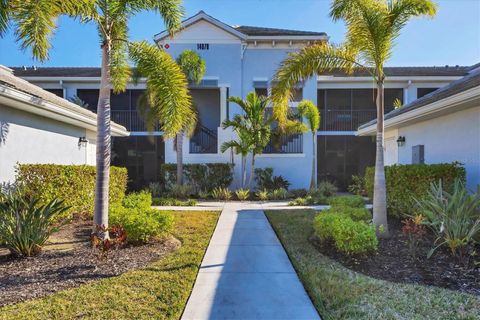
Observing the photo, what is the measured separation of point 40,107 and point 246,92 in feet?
38.8

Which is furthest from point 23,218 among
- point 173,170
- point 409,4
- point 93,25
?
point 173,170

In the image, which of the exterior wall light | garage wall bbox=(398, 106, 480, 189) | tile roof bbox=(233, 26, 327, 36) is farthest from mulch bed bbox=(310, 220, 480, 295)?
tile roof bbox=(233, 26, 327, 36)

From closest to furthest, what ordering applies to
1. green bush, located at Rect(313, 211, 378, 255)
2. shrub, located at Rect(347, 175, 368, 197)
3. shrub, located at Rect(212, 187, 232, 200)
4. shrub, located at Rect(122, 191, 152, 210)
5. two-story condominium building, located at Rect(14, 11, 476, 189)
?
green bush, located at Rect(313, 211, 378, 255) → shrub, located at Rect(122, 191, 152, 210) → shrub, located at Rect(212, 187, 232, 200) → shrub, located at Rect(347, 175, 368, 197) → two-story condominium building, located at Rect(14, 11, 476, 189)

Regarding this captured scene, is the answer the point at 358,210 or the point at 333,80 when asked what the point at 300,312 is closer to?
the point at 358,210

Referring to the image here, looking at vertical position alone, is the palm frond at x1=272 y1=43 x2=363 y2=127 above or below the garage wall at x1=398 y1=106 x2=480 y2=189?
above

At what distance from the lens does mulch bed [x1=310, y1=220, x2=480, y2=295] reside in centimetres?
477

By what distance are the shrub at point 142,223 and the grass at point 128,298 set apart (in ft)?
3.54

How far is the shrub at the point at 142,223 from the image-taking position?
636 cm

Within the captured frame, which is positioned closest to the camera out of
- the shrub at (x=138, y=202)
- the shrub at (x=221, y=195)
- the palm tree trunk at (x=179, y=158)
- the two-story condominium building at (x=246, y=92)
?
the shrub at (x=138, y=202)

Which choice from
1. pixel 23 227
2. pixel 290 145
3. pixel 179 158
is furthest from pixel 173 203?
pixel 290 145

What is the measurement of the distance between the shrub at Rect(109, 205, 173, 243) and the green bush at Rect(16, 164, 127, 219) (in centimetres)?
184

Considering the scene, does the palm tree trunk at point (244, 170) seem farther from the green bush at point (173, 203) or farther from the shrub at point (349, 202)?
the shrub at point (349, 202)

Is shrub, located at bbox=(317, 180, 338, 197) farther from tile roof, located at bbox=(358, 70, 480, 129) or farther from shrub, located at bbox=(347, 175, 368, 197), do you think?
tile roof, located at bbox=(358, 70, 480, 129)

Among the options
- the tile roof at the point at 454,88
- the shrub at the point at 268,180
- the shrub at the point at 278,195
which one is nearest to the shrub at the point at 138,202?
the shrub at the point at 278,195
